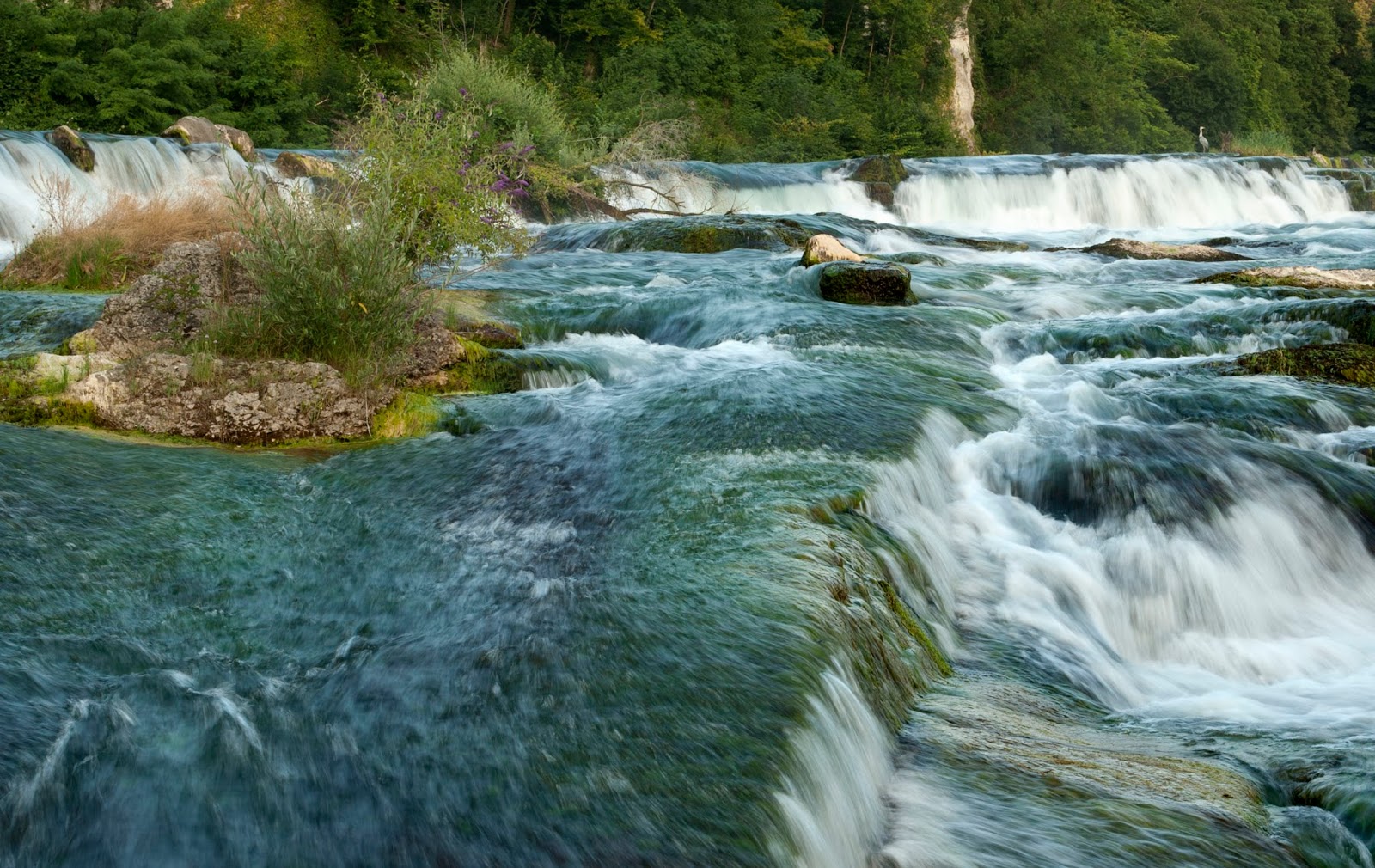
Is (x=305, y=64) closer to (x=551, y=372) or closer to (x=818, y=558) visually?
(x=551, y=372)

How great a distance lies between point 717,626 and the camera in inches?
157

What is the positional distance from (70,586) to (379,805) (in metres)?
1.89

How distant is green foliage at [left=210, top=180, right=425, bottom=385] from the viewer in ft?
21.7

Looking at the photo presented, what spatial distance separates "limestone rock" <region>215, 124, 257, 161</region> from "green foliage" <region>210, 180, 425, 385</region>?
13.6 metres

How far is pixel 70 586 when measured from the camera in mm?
4043

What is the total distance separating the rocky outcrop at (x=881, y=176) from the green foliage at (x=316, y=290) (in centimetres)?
2007

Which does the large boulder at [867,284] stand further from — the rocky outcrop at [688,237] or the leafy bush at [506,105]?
the leafy bush at [506,105]

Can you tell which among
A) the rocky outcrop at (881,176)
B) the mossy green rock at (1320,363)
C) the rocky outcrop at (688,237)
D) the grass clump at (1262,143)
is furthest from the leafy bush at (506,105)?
the grass clump at (1262,143)

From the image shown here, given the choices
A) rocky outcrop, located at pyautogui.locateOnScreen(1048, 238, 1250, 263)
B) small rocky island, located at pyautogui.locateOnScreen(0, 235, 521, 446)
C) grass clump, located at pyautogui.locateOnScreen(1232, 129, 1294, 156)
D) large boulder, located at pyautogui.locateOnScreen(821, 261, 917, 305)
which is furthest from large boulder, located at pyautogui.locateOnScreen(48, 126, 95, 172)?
grass clump, located at pyautogui.locateOnScreen(1232, 129, 1294, 156)

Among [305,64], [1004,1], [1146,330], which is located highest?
[1004,1]

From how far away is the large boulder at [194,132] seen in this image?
2089 centimetres

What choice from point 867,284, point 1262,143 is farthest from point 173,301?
point 1262,143

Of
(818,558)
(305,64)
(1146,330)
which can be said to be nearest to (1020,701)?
(818,558)

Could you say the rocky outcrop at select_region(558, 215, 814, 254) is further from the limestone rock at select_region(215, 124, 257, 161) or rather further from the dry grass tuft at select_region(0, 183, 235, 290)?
the limestone rock at select_region(215, 124, 257, 161)
